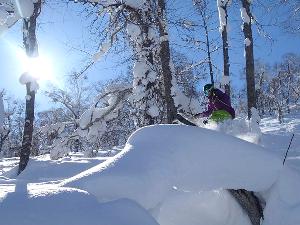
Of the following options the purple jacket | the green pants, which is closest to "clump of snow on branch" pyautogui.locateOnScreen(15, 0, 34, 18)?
the purple jacket

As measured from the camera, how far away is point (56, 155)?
12.7 metres

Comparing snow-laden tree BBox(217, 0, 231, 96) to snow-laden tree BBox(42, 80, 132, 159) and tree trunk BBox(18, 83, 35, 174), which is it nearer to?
snow-laden tree BBox(42, 80, 132, 159)

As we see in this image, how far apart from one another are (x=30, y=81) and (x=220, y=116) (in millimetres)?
6988

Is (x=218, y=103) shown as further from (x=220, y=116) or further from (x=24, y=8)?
(x=24, y=8)

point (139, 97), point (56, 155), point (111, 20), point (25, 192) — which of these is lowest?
point (56, 155)

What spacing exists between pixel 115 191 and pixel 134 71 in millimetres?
7283

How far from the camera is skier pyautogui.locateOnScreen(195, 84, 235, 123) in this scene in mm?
7727

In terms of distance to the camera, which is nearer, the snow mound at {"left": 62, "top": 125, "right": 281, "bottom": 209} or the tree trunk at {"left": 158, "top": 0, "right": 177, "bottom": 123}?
the snow mound at {"left": 62, "top": 125, "right": 281, "bottom": 209}

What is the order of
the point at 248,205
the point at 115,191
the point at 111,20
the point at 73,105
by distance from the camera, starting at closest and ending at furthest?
the point at 115,191
the point at 248,205
the point at 111,20
the point at 73,105

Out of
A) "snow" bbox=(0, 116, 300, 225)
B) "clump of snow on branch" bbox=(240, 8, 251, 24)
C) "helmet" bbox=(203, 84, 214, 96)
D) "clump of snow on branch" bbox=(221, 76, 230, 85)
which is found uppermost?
"clump of snow on branch" bbox=(240, 8, 251, 24)

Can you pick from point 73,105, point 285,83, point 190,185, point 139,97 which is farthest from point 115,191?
point 285,83

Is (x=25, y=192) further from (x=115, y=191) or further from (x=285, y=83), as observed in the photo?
(x=285, y=83)

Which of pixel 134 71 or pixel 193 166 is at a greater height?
pixel 134 71

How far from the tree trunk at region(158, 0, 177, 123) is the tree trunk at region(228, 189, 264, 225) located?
163 inches
